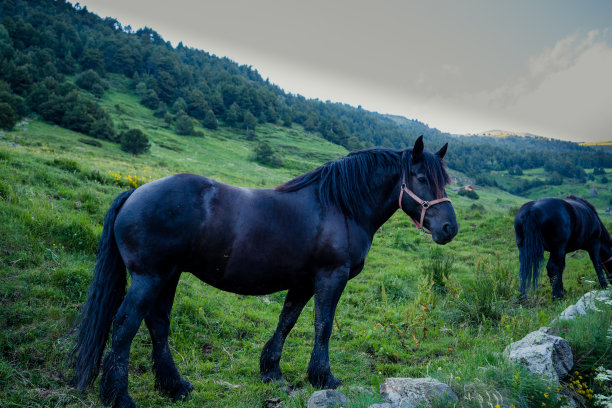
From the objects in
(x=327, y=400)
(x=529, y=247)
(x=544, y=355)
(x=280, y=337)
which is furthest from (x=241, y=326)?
(x=529, y=247)

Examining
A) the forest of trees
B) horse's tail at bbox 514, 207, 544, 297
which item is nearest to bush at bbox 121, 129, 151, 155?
the forest of trees

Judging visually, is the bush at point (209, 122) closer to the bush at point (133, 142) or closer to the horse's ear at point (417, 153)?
the bush at point (133, 142)

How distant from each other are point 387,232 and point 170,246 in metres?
10.6

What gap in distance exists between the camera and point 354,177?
3.62 m

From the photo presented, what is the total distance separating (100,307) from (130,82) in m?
86.5

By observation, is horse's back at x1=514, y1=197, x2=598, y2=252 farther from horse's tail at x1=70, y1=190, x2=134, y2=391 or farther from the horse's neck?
horse's tail at x1=70, y1=190, x2=134, y2=391

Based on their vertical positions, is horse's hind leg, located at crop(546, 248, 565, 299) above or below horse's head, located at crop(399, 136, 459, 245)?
below

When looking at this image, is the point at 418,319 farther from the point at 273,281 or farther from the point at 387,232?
the point at 387,232

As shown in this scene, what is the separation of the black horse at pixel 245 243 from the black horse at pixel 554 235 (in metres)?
Answer: 5.07

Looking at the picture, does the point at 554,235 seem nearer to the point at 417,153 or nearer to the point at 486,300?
the point at 486,300

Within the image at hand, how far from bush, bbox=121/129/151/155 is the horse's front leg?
109 feet

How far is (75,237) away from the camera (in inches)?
206

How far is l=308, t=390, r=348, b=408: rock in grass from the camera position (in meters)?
2.75

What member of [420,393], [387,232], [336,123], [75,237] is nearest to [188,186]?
[420,393]
